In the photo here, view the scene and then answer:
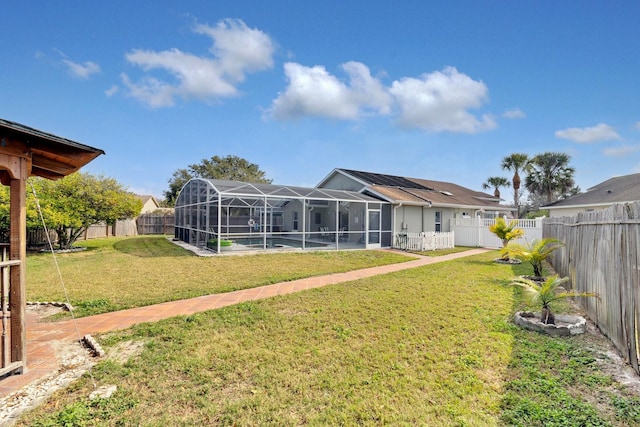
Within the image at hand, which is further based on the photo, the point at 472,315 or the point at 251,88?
the point at 251,88

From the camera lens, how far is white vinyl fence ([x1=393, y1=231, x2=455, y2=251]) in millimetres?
15523

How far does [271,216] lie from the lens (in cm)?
2017

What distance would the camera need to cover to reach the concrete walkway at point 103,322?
337 centimetres

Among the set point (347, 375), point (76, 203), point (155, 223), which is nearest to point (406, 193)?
point (347, 375)

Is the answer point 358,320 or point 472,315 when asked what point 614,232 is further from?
point 358,320

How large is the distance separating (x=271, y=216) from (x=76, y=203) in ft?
33.9

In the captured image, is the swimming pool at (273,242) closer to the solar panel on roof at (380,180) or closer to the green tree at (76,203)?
the solar panel on roof at (380,180)

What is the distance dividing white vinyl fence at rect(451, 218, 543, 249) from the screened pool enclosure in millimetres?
5401

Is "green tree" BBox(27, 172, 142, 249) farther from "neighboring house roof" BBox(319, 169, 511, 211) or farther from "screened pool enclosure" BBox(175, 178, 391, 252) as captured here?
"neighboring house roof" BBox(319, 169, 511, 211)

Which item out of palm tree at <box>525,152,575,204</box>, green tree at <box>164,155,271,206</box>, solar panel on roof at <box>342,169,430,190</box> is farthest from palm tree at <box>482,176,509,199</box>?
green tree at <box>164,155,271,206</box>

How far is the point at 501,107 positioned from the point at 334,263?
14.4 metres

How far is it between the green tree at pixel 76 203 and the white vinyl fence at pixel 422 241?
14.5m

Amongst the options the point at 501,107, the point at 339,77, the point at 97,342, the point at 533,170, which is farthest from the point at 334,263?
the point at 533,170

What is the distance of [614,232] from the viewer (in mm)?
4152
